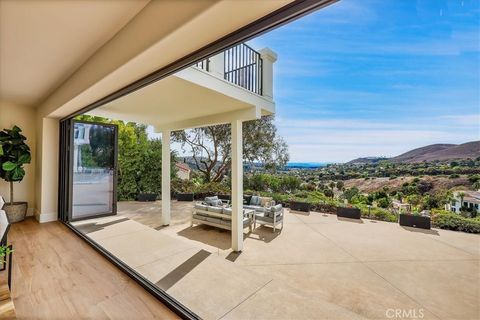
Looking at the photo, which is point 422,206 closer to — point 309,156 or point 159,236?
point 309,156

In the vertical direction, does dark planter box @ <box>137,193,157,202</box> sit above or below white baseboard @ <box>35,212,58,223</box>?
below

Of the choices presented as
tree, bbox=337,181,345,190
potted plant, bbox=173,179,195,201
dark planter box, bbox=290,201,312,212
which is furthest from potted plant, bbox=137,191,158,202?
tree, bbox=337,181,345,190

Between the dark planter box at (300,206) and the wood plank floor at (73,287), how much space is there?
6.62m

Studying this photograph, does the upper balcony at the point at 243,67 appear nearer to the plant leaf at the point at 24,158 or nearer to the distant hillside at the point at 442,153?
the distant hillside at the point at 442,153

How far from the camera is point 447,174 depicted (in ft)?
15.6

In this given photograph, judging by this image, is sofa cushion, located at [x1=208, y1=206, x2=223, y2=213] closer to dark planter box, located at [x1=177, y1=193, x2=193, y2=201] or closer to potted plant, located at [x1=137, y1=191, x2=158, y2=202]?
dark planter box, located at [x1=177, y1=193, x2=193, y2=201]

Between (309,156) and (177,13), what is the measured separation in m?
8.96

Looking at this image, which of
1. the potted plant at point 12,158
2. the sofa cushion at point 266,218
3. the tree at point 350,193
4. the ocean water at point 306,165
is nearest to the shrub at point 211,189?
the ocean water at point 306,165

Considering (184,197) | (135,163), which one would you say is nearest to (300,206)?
(184,197)

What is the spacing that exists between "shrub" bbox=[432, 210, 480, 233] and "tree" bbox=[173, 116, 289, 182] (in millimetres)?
5321

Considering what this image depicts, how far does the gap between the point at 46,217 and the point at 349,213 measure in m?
8.23

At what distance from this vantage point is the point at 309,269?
3859mm

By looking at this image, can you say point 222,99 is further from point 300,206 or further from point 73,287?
point 300,206

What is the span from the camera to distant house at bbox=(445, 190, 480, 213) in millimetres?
4702
